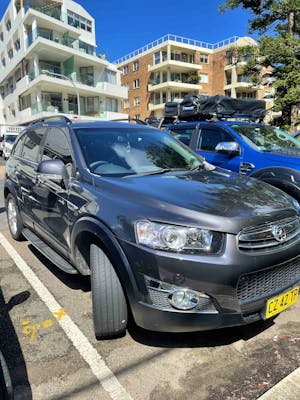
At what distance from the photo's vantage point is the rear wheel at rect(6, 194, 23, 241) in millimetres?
4770

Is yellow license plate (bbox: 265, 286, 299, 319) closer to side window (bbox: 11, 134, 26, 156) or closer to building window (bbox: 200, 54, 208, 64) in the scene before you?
side window (bbox: 11, 134, 26, 156)

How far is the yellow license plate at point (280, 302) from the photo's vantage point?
234 centimetres

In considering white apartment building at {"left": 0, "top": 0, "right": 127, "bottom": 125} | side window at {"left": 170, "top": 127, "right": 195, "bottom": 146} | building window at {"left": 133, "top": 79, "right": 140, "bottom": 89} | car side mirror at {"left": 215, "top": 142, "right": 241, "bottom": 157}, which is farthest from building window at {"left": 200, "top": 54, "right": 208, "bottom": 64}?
car side mirror at {"left": 215, "top": 142, "right": 241, "bottom": 157}

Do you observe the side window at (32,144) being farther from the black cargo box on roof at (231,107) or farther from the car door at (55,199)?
the black cargo box on roof at (231,107)

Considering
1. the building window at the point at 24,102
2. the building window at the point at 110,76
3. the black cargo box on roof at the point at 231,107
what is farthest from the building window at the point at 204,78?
the black cargo box on roof at the point at 231,107

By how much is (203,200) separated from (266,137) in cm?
379

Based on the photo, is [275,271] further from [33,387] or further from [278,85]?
[278,85]

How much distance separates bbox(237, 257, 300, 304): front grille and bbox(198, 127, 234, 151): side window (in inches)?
134

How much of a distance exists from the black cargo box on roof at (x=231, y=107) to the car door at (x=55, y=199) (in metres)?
3.94

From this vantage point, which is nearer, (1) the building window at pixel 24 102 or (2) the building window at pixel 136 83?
(1) the building window at pixel 24 102

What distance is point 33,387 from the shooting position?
2.16 meters

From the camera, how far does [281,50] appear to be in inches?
403

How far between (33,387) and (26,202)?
2546 mm

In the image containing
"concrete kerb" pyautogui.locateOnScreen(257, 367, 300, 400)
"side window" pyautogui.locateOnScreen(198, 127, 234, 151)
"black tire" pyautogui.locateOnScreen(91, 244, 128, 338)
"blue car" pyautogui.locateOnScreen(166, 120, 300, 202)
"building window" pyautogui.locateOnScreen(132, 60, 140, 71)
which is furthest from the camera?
"building window" pyautogui.locateOnScreen(132, 60, 140, 71)
